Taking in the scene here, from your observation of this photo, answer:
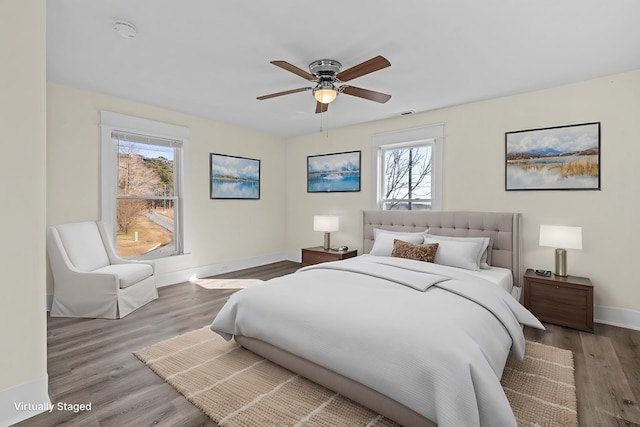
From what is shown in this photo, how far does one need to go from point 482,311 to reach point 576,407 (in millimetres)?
727

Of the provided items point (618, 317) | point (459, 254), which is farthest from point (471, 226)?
point (618, 317)

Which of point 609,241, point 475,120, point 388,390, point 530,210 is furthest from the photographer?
point 475,120

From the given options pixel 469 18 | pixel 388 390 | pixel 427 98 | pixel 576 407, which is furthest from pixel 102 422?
pixel 427 98

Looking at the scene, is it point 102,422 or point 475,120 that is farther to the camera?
point 475,120

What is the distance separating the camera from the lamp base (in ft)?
10.9

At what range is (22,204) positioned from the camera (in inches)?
71.7

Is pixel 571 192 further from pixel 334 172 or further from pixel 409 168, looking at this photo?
pixel 334 172

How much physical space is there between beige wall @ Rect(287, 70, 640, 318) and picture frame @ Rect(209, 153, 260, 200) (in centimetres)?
245

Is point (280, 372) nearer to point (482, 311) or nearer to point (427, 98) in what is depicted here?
point (482, 311)

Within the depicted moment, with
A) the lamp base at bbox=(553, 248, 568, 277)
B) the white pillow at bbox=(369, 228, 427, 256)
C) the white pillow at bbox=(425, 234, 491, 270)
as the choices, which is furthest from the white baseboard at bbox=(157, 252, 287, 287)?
the lamp base at bbox=(553, 248, 568, 277)

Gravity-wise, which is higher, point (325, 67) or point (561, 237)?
point (325, 67)

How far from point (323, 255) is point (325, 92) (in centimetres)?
275

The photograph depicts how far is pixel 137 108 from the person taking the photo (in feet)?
13.8

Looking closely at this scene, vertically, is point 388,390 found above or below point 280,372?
above
